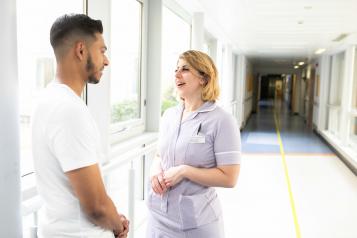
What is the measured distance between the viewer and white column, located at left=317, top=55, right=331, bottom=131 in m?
9.98

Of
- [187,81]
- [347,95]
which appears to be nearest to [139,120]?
[187,81]

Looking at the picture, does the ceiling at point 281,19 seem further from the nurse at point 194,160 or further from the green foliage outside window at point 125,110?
the nurse at point 194,160

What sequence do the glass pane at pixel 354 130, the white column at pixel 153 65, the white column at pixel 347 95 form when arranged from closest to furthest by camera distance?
the white column at pixel 153 65 < the white column at pixel 347 95 < the glass pane at pixel 354 130

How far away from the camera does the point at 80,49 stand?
3.52 ft

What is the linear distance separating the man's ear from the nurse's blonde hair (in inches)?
24.6

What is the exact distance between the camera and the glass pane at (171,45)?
13.5 ft

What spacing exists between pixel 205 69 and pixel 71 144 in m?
0.80

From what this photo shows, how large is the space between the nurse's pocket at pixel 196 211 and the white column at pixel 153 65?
75.4 inches

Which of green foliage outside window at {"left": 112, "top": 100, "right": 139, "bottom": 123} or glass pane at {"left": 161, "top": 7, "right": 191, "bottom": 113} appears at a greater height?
glass pane at {"left": 161, "top": 7, "right": 191, "bottom": 113}

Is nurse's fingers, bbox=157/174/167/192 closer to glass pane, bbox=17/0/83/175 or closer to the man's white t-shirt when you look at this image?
the man's white t-shirt

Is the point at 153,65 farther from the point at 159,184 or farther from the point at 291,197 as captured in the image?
the point at 291,197

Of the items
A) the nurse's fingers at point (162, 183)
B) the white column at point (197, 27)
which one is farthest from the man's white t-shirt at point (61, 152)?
the white column at point (197, 27)

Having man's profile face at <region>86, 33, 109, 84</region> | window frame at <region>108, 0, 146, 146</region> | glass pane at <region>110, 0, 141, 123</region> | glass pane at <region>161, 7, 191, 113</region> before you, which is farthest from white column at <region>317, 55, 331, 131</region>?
man's profile face at <region>86, 33, 109, 84</region>

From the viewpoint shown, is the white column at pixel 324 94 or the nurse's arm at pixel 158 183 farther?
the white column at pixel 324 94
